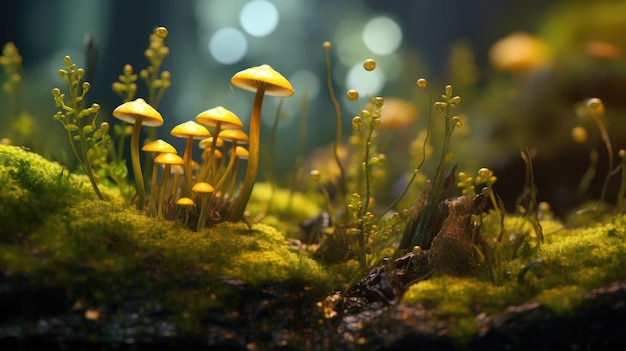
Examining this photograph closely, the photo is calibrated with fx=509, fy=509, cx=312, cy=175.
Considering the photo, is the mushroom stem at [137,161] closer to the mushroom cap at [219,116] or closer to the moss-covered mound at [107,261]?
the moss-covered mound at [107,261]

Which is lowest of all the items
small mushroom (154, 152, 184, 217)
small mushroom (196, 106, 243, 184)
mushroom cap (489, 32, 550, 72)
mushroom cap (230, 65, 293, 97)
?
small mushroom (154, 152, 184, 217)

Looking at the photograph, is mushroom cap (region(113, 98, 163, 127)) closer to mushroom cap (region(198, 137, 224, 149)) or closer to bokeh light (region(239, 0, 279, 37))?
mushroom cap (region(198, 137, 224, 149))

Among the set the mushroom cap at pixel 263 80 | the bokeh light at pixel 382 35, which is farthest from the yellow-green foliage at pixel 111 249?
the bokeh light at pixel 382 35

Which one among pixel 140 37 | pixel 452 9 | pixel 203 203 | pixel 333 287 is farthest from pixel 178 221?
pixel 452 9

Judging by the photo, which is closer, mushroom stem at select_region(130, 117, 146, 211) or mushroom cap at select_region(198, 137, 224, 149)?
mushroom stem at select_region(130, 117, 146, 211)

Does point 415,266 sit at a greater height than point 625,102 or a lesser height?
lesser

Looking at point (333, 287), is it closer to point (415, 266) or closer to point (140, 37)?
point (415, 266)

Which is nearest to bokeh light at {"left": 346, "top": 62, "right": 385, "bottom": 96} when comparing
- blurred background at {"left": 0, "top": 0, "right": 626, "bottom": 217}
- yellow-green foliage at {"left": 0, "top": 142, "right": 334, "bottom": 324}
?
blurred background at {"left": 0, "top": 0, "right": 626, "bottom": 217}
